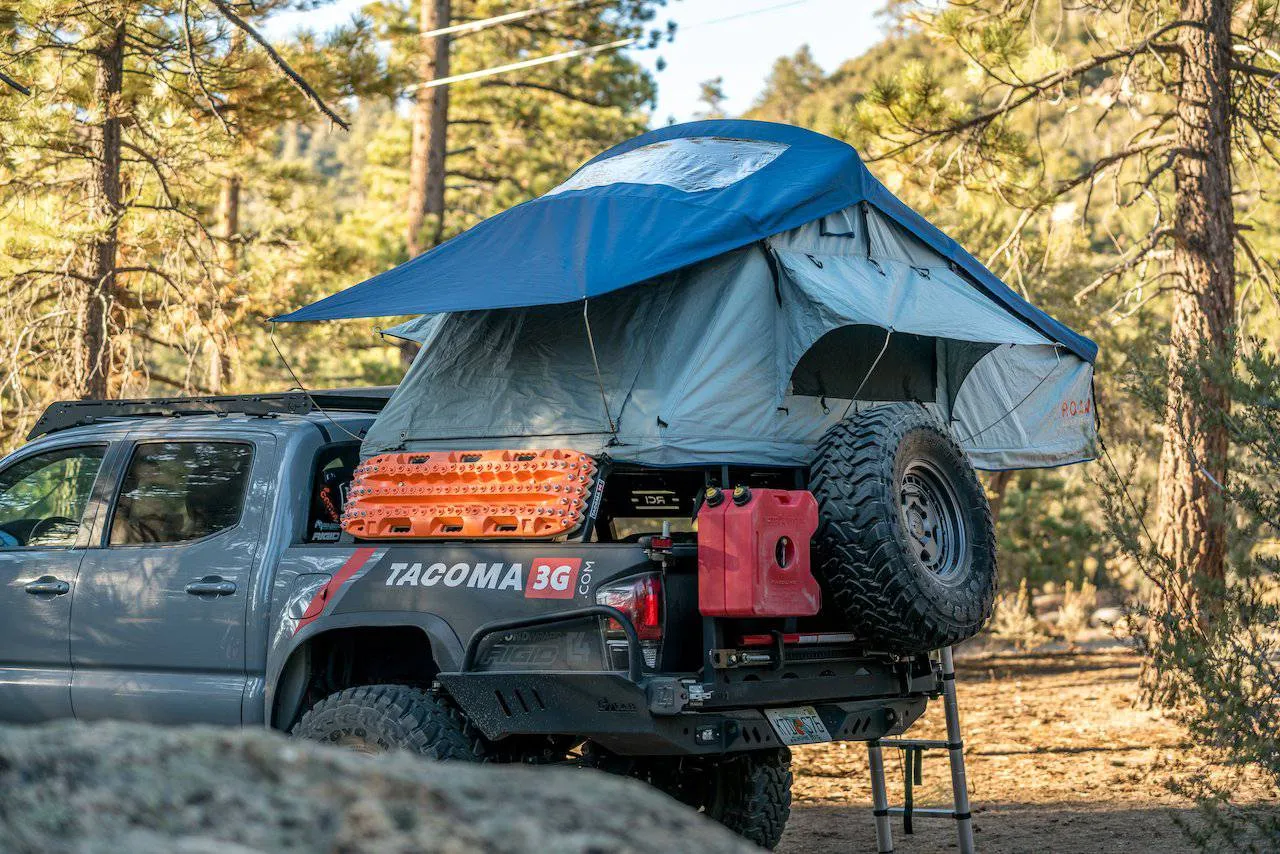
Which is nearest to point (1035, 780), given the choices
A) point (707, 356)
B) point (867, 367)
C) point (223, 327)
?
point (867, 367)

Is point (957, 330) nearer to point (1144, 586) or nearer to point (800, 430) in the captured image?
point (800, 430)

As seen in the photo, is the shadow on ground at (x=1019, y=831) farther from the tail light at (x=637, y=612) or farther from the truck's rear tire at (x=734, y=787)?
the tail light at (x=637, y=612)

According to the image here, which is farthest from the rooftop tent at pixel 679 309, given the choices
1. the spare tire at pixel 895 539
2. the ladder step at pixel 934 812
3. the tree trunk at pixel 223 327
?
the tree trunk at pixel 223 327

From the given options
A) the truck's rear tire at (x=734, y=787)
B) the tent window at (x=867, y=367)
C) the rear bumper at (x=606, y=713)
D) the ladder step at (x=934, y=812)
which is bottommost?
the ladder step at (x=934, y=812)

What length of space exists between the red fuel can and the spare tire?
23cm

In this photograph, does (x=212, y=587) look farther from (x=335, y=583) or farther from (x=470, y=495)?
(x=470, y=495)

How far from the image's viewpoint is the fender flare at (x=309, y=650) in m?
4.88

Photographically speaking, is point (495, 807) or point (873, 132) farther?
point (873, 132)

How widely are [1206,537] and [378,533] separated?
7.10m

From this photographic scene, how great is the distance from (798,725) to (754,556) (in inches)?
31.4

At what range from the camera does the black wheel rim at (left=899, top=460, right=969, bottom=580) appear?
17.3ft

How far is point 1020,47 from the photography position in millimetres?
11008

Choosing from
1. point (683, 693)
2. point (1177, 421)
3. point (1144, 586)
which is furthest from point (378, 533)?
point (1144, 586)

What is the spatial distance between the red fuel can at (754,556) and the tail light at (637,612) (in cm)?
16
